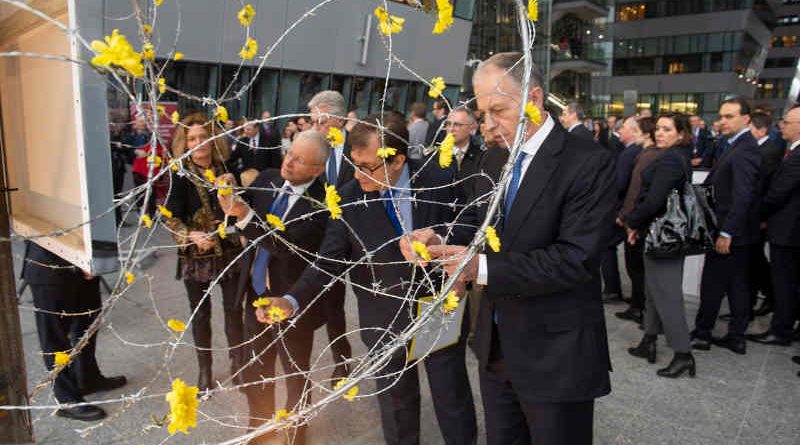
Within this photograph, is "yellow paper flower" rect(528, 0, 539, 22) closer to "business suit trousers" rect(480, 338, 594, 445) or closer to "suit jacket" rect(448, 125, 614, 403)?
"suit jacket" rect(448, 125, 614, 403)

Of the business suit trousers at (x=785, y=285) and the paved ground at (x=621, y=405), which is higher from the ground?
the business suit trousers at (x=785, y=285)

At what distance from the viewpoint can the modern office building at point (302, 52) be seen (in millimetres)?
14078

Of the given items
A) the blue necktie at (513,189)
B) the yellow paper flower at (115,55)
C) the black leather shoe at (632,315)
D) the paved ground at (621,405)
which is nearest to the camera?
the yellow paper flower at (115,55)

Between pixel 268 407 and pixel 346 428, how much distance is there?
507 mm

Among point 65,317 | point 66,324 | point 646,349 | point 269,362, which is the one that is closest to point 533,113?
point 269,362

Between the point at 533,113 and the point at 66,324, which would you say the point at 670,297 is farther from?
the point at 66,324

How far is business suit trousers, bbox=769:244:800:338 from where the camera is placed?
4750 millimetres

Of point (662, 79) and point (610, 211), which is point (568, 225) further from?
point (662, 79)

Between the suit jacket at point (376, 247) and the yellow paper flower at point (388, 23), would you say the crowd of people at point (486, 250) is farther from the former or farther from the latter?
the yellow paper flower at point (388, 23)

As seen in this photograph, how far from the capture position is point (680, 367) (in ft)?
13.6

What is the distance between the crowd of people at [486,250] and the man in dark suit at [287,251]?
0.04 feet

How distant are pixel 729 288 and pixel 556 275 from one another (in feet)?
12.1

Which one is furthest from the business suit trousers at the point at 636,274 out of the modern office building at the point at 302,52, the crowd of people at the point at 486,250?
the modern office building at the point at 302,52

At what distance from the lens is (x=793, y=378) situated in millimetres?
4172
